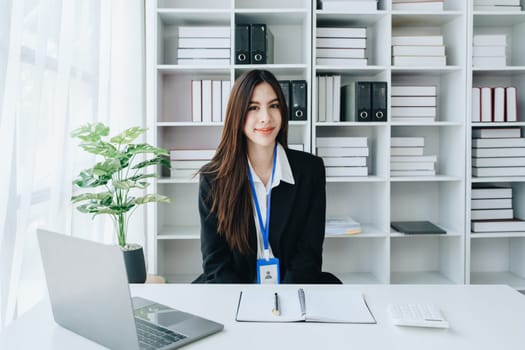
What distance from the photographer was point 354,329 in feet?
3.63

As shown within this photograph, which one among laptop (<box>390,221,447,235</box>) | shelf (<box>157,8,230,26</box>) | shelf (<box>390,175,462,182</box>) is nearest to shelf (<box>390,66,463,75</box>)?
shelf (<box>390,175,462,182</box>)

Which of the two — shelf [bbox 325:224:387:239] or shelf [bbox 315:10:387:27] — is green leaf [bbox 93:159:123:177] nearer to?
shelf [bbox 325:224:387:239]

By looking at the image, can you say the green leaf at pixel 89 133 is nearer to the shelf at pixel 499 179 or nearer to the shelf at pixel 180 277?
the shelf at pixel 180 277

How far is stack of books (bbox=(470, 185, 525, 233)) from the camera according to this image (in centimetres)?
293

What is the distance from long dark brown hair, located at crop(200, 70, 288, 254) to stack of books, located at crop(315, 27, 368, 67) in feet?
3.22

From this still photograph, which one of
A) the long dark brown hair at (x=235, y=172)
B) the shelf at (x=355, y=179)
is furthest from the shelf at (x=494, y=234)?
the long dark brown hair at (x=235, y=172)

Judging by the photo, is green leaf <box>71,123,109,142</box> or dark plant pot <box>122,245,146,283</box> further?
Answer: dark plant pot <box>122,245,146,283</box>

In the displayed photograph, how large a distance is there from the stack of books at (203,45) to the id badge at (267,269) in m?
1.39

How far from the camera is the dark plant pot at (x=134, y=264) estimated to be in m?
→ 2.13

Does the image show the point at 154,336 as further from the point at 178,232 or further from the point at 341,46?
the point at 341,46

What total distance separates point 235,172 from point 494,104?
6.19 feet

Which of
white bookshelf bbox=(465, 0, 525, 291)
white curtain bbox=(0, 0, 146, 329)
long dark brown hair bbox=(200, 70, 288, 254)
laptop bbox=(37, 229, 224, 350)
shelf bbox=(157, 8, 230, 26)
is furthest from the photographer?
white bookshelf bbox=(465, 0, 525, 291)

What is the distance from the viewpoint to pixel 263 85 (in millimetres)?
1982

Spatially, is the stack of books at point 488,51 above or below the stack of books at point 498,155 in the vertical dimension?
above
